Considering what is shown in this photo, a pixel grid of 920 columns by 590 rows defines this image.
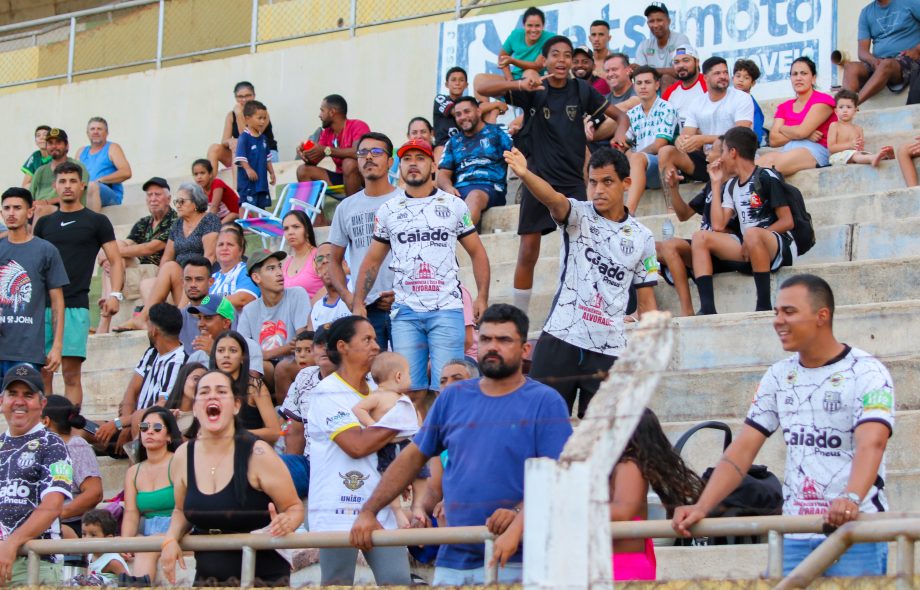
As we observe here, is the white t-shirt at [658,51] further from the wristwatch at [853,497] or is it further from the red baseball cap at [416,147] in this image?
the wristwatch at [853,497]

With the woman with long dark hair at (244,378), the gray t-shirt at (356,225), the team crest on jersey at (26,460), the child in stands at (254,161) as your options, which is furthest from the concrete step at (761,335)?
the child in stands at (254,161)

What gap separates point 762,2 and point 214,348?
7061 mm

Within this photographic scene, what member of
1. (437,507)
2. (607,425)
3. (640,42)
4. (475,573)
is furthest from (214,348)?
(640,42)

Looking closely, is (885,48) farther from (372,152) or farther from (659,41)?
(372,152)

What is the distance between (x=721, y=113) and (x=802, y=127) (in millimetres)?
595

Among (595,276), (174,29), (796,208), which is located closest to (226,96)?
(174,29)

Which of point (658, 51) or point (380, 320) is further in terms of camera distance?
point (658, 51)

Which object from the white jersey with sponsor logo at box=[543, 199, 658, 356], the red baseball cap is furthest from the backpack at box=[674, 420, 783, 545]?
the red baseball cap

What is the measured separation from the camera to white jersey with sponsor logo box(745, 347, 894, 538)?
5.36 meters

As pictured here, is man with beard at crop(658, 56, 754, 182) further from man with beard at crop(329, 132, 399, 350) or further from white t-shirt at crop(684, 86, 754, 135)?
man with beard at crop(329, 132, 399, 350)

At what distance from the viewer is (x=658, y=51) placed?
1359 cm

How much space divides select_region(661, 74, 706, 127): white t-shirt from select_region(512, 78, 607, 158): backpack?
1.87 metres

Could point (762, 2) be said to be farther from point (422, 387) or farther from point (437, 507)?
point (437, 507)

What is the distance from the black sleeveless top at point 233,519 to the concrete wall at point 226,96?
994cm
